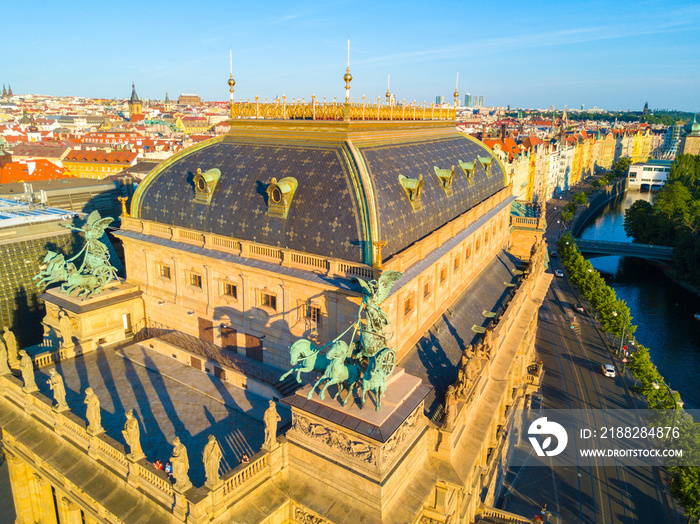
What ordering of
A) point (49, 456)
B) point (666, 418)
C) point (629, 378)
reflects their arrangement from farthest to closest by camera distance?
1. point (629, 378)
2. point (666, 418)
3. point (49, 456)

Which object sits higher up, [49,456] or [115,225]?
[115,225]

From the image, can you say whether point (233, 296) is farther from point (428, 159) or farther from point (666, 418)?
point (666, 418)

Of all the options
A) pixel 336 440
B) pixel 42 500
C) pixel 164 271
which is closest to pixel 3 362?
pixel 42 500

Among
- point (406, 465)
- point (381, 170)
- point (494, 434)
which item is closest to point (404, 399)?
point (406, 465)

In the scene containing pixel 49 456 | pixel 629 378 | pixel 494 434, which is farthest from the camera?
pixel 629 378

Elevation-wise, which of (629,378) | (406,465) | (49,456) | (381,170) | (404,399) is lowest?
(629,378)

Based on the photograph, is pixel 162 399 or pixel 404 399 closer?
pixel 404 399

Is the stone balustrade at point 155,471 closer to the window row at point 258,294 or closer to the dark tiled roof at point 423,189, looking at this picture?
the window row at point 258,294
